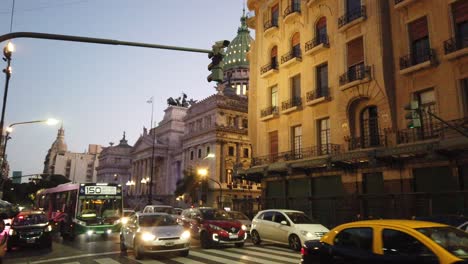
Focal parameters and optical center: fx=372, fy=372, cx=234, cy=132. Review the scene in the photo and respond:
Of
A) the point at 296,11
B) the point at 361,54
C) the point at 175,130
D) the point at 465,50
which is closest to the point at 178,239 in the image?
the point at 465,50

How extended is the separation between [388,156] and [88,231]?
1659 cm

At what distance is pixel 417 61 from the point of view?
70.2 ft

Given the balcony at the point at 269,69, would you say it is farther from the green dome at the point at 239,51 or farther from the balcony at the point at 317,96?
the green dome at the point at 239,51

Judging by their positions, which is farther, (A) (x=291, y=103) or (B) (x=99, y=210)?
(A) (x=291, y=103)

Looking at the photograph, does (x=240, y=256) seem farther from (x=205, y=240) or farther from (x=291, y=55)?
(x=291, y=55)

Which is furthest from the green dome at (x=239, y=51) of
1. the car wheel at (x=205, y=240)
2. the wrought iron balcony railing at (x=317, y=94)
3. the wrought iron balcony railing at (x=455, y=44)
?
the car wheel at (x=205, y=240)

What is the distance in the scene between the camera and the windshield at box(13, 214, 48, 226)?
53.0 feet

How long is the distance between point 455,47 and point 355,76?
6.41 m

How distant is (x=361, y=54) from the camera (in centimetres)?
2450

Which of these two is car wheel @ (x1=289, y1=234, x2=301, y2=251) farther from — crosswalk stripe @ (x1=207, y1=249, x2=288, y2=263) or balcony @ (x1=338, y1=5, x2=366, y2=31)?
balcony @ (x1=338, y1=5, x2=366, y2=31)

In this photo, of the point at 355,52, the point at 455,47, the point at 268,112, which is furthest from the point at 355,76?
the point at 268,112

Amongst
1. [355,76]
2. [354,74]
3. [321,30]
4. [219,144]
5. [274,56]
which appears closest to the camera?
[355,76]

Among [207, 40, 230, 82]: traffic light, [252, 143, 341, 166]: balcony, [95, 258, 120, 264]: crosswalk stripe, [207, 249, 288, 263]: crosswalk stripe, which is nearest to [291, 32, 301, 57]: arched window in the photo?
[252, 143, 341, 166]: balcony

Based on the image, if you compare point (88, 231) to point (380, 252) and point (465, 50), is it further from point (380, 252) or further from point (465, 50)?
point (465, 50)
